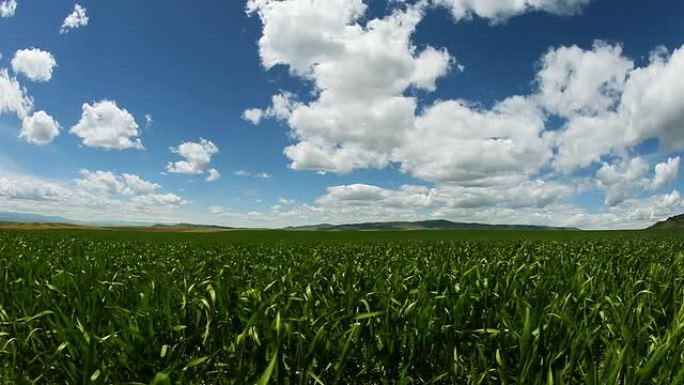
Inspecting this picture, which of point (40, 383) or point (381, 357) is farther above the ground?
point (381, 357)

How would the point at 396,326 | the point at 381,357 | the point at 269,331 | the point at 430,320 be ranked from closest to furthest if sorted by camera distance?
the point at 269,331
the point at 381,357
the point at 396,326
the point at 430,320

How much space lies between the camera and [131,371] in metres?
3.31

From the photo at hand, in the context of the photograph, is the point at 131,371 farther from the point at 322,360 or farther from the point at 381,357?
the point at 381,357

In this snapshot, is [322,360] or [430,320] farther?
[430,320]

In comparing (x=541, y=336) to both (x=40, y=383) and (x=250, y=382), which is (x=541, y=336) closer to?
(x=250, y=382)

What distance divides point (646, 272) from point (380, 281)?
627 cm

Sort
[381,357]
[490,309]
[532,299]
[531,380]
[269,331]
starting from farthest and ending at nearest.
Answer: [532,299] < [490,309] < [381,357] < [269,331] < [531,380]

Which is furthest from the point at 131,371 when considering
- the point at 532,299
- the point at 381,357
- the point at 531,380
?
the point at 532,299

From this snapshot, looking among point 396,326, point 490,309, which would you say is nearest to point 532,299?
point 490,309

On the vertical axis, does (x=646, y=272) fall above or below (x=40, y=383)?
above

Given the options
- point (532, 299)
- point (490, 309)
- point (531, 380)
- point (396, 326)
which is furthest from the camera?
point (532, 299)

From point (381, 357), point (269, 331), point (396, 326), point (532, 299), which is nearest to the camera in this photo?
point (269, 331)

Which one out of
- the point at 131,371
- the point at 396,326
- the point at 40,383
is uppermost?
the point at 396,326

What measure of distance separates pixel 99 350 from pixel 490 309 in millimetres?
3842
